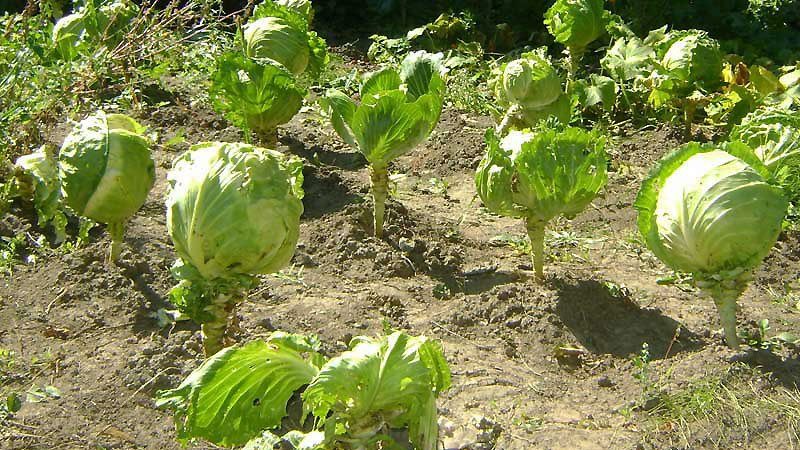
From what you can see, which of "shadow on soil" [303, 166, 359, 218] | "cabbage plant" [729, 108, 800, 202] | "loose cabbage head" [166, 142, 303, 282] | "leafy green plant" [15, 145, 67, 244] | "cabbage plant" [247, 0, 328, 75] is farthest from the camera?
"cabbage plant" [247, 0, 328, 75]

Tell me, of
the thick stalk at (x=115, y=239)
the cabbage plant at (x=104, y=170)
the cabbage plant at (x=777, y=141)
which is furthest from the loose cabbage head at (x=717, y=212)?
the thick stalk at (x=115, y=239)

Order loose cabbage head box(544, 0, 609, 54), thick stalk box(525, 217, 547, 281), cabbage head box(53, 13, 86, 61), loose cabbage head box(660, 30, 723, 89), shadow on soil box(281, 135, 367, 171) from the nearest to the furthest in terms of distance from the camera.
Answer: thick stalk box(525, 217, 547, 281) → shadow on soil box(281, 135, 367, 171) → loose cabbage head box(660, 30, 723, 89) → cabbage head box(53, 13, 86, 61) → loose cabbage head box(544, 0, 609, 54)

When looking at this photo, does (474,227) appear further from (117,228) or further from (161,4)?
(161,4)

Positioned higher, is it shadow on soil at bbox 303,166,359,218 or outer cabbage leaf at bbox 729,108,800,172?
outer cabbage leaf at bbox 729,108,800,172

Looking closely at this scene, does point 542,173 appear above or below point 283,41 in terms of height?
below

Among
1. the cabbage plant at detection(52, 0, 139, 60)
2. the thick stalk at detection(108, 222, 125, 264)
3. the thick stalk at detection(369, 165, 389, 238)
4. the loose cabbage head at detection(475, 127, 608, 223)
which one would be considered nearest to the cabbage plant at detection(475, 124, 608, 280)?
the loose cabbage head at detection(475, 127, 608, 223)

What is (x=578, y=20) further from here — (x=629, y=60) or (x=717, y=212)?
(x=717, y=212)

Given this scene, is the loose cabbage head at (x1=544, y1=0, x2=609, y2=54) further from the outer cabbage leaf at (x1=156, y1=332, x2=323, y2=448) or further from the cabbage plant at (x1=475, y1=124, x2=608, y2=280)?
the outer cabbage leaf at (x1=156, y1=332, x2=323, y2=448)

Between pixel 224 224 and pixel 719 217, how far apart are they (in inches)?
76.7

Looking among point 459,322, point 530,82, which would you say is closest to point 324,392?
point 459,322

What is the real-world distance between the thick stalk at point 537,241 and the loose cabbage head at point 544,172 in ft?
0.11

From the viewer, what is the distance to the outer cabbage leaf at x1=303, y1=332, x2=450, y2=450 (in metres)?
2.83

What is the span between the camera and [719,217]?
3.71 m

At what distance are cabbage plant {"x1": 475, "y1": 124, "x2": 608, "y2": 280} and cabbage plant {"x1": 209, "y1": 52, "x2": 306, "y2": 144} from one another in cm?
128
